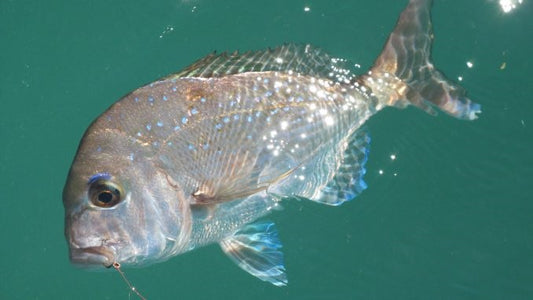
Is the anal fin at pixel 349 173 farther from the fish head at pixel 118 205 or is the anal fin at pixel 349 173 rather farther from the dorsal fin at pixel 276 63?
the fish head at pixel 118 205

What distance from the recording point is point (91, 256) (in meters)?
2.16

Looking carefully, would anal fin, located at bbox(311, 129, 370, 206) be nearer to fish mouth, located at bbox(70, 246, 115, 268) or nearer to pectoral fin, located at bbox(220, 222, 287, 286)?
pectoral fin, located at bbox(220, 222, 287, 286)

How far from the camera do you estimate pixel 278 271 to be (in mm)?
2959

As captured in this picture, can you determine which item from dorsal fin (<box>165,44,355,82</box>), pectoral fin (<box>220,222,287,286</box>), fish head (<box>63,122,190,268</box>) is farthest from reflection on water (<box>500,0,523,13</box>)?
fish head (<box>63,122,190,268</box>)

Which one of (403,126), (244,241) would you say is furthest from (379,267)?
(244,241)

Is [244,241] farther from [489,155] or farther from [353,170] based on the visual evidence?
[489,155]

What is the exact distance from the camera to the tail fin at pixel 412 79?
10.7 ft

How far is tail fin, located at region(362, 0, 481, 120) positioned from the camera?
10.7 ft

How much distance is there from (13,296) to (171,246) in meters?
3.90

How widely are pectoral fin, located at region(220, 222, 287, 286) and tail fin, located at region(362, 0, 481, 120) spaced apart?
3.82ft

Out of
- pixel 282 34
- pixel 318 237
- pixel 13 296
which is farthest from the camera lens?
pixel 13 296

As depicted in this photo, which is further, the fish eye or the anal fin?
Result: the anal fin

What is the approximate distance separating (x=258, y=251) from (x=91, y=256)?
3.62 feet

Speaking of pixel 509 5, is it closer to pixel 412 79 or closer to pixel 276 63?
pixel 412 79
